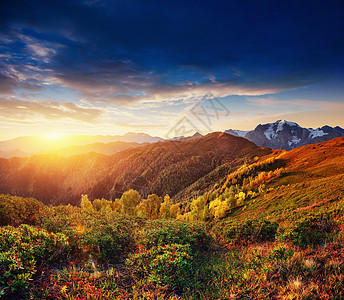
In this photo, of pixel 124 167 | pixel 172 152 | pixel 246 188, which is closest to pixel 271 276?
pixel 246 188

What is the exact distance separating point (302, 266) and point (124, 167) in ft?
593

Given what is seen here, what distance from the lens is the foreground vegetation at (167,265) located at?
5.24 m

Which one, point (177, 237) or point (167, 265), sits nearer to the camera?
point (167, 265)

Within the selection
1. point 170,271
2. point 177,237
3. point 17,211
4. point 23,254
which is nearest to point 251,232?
point 177,237

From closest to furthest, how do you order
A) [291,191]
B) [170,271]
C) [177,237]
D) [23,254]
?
1. [170,271]
2. [23,254]
3. [177,237]
4. [291,191]

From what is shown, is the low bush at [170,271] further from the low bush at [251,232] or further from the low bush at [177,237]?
the low bush at [251,232]

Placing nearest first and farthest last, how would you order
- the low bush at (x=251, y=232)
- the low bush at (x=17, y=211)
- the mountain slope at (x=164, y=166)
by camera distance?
the low bush at (x=251, y=232), the low bush at (x=17, y=211), the mountain slope at (x=164, y=166)

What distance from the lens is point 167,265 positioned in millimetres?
6062

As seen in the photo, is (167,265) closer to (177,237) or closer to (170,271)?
(170,271)

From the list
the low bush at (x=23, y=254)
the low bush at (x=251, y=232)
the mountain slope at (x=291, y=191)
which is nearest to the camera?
the low bush at (x=23, y=254)

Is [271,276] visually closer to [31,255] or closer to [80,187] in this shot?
[31,255]

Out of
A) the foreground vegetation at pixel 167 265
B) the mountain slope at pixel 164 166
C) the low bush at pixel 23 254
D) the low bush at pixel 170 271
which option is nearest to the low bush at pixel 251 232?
the foreground vegetation at pixel 167 265

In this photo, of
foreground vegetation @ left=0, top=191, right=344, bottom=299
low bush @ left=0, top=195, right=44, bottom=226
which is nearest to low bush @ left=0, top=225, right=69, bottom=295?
foreground vegetation @ left=0, top=191, right=344, bottom=299

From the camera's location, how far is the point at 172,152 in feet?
538
